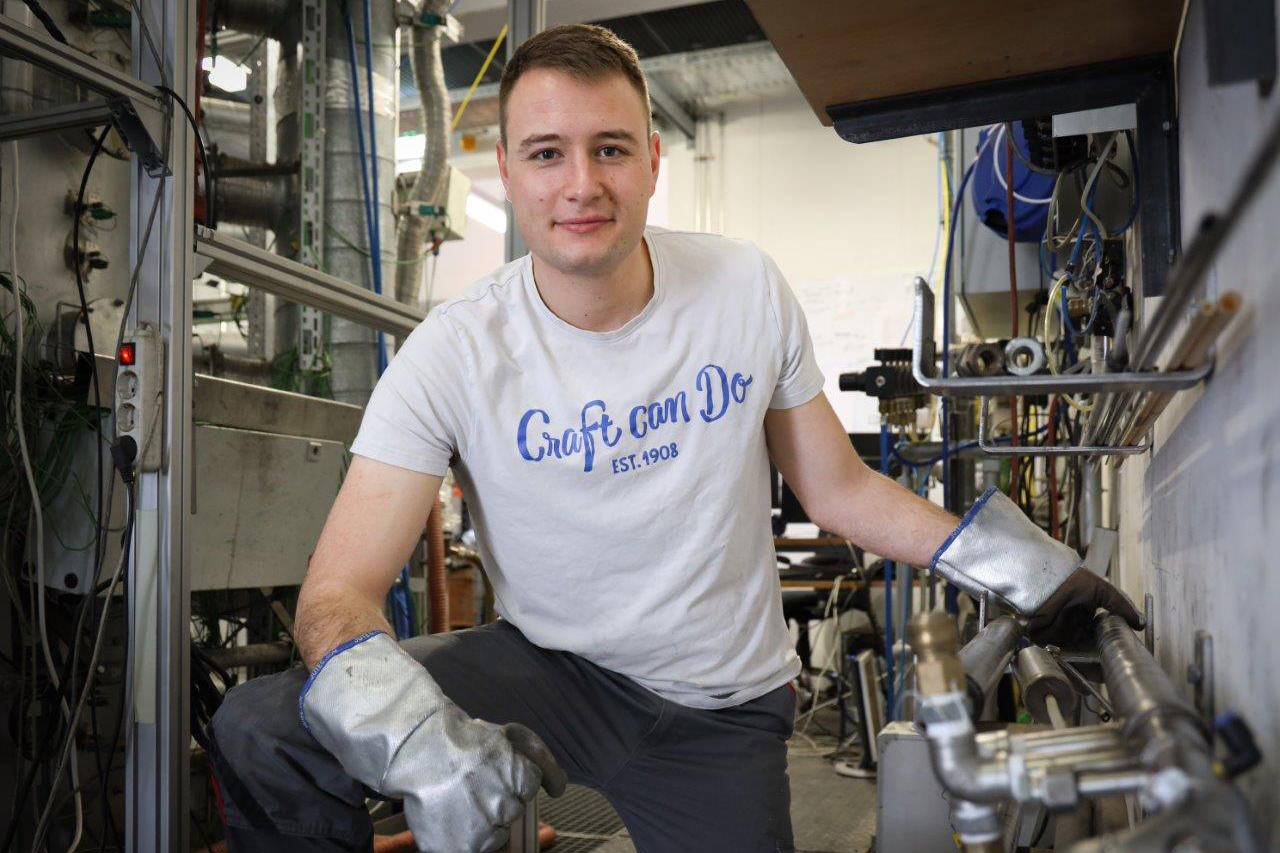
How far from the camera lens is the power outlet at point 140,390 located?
1592 mm

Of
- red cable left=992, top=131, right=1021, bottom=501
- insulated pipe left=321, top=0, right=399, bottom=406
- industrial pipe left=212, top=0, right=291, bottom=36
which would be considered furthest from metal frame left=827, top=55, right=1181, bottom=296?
industrial pipe left=212, top=0, right=291, bottom=36

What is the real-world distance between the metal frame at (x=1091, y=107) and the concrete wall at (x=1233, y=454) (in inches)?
1.7

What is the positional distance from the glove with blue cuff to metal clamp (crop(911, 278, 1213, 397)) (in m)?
0.30

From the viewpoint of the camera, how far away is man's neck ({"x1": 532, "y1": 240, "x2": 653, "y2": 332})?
4.75 ft

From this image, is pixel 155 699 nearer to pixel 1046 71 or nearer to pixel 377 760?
pixel 377 760

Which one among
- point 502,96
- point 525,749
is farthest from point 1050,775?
point 502,96

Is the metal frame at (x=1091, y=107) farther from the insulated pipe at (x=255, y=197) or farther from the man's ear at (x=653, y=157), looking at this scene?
the insulated pipe at (x=255, y=197)

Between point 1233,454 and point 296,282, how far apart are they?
1636 mm

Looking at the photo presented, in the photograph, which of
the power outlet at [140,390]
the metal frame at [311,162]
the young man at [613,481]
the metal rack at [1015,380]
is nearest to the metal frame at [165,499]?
the power outlet at [140,390]

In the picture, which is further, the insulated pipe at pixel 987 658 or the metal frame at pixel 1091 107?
the metal frame at pixel 1091 107

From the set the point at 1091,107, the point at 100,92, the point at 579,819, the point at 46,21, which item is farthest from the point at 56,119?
the point at 579,819

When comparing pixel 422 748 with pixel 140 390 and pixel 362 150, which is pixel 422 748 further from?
pixel 362 150

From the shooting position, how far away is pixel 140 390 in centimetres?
159

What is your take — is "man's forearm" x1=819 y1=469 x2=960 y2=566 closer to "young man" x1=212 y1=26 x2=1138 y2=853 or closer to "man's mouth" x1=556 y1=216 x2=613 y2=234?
"young man" x1=212 y1=26 x2=1138 y2=853
